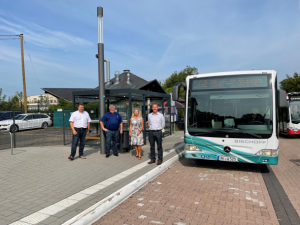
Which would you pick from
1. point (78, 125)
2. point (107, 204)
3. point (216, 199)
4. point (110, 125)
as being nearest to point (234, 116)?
point (216, 199)

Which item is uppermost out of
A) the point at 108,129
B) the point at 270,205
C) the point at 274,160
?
the point at 108,129

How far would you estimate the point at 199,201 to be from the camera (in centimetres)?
438

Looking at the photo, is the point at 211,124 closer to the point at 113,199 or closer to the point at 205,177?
the point at 205,177

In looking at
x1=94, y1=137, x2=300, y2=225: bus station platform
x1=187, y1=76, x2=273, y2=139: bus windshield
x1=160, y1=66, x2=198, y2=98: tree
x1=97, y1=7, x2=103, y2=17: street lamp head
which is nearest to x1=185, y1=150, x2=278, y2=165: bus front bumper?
x1=94, y1=137, x2=300, y2=225: bus station platform

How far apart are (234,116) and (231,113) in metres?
0.10

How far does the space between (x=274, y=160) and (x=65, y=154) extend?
21.0 feet

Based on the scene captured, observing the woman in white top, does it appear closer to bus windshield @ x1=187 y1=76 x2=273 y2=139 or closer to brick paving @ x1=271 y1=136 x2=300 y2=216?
bus windshield @ x1=187 y1=76 x2=273 y2=139

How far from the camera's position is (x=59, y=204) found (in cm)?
405

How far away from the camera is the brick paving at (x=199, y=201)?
3.64 metres

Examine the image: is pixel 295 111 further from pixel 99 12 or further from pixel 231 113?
pixel 99 12

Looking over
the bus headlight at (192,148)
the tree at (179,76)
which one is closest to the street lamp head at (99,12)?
the bus headlight at (192,148)

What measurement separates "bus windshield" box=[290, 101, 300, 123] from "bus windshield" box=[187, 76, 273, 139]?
34.2 feet

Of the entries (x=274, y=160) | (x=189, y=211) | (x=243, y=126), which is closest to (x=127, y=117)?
(x=243, y=126)

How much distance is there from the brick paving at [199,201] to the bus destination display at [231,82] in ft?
7.29
